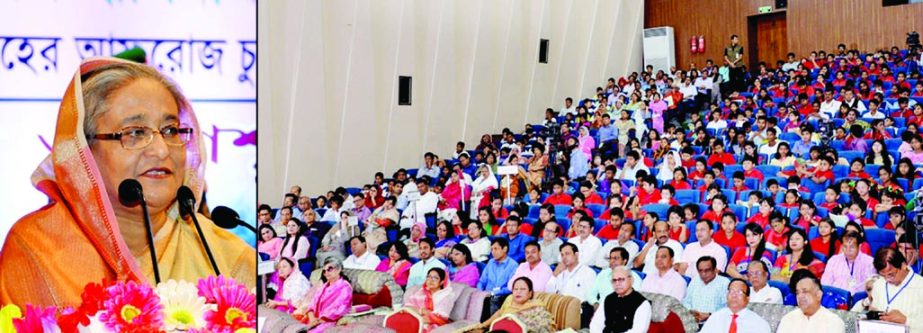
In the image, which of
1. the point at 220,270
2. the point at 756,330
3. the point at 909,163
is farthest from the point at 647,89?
the point at 220,270

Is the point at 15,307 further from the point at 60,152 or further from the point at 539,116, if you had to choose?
the point at 539,116

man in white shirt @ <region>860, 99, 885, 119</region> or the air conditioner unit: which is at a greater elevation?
the air conditioner unit

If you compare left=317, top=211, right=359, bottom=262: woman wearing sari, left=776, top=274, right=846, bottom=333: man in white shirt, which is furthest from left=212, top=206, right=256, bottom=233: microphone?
left=317, top=211, right=359, bottom=262: woman wearing sari

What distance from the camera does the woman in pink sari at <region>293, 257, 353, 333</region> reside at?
6195 mm

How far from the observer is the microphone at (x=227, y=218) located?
1811mm

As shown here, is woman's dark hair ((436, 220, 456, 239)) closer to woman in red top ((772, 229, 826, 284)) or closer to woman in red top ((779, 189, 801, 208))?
woman in red top ((779, 189, 801, 208))

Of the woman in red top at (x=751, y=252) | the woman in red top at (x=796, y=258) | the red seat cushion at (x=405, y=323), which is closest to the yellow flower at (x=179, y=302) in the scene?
the red seat cushion at (x=405, y=323)

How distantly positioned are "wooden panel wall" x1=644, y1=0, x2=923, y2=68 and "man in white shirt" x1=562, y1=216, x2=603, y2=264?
7711 mm

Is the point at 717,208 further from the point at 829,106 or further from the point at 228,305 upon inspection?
the point at 228,305

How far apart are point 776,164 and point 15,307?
24.6 ft

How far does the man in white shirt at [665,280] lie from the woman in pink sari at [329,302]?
6.17 ft

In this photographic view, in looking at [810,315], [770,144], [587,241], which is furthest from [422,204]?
[810,315]

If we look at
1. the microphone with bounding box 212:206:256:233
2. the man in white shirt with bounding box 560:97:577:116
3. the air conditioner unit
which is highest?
the air conditioner unit

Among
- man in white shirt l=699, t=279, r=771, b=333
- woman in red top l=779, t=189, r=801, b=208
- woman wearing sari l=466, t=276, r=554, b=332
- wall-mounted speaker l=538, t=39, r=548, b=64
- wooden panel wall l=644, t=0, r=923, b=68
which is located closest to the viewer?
man in white shirt l=699, t=279, r=771, b=333
